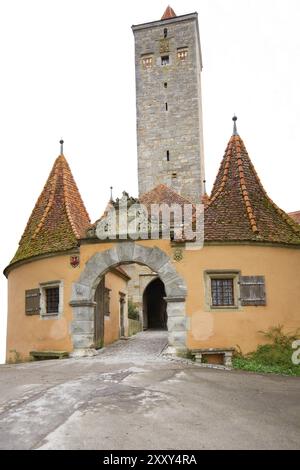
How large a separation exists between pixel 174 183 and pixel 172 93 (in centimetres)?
549

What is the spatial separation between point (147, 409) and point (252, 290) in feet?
20.6

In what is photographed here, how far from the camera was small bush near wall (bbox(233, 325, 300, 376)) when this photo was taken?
1105cm

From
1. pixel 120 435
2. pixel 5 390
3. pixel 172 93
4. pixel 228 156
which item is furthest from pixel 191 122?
pixel 120 435

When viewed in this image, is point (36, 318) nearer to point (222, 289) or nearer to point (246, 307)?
point (222, 289)

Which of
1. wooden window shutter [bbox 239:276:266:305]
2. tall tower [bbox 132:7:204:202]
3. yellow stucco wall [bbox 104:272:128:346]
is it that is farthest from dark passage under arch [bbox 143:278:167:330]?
wooden window shutter [bbox 239:276:266:305]

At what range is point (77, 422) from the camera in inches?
221

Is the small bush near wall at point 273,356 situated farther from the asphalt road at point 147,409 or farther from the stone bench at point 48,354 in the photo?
the stone bench at point 48,354

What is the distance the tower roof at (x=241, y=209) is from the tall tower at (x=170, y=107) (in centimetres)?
1186

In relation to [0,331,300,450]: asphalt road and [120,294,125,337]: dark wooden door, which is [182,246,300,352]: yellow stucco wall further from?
[120,294,125,337]: dark wooden door

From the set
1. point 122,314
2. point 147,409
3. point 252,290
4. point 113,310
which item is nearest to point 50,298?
point 113,310

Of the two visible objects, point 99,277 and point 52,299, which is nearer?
point 99,277

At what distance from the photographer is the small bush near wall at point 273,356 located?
11047mm

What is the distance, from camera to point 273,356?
1149 cm

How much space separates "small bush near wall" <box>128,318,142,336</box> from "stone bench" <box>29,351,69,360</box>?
315 inches
